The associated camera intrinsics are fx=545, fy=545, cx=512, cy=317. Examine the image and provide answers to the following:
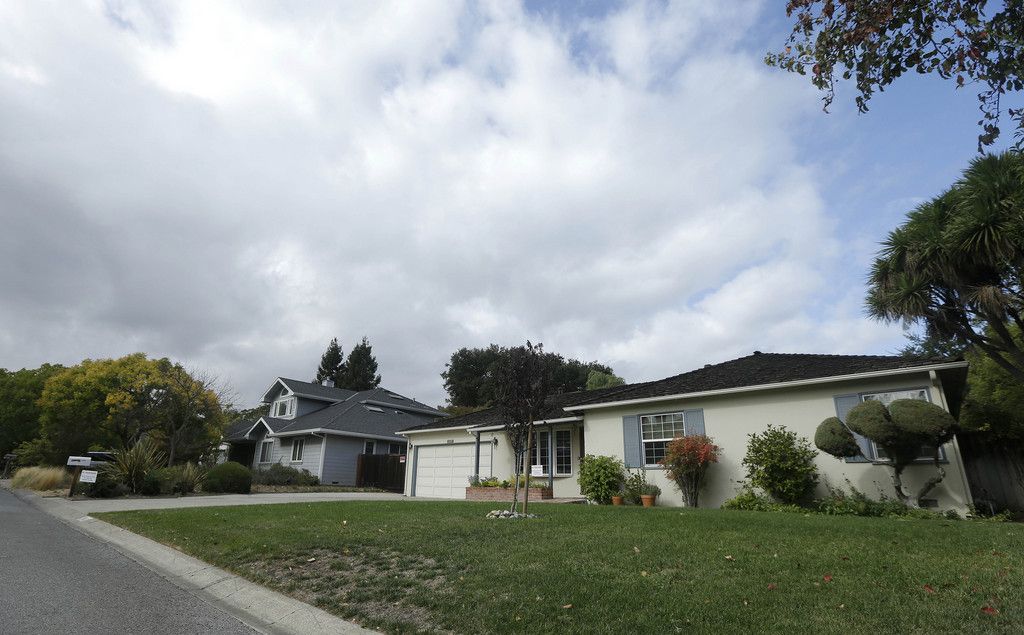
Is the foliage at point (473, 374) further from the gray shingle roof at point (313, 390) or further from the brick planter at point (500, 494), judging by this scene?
the brick planter at point (500, 494)

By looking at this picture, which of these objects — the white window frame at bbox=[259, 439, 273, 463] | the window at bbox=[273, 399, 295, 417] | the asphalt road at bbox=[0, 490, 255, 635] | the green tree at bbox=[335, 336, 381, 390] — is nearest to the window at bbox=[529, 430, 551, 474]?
the asphalt road at bbox=[0, 490, 255, 635]

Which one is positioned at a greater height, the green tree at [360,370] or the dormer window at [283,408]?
the green tree at [360,370]

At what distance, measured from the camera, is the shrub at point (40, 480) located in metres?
19.9

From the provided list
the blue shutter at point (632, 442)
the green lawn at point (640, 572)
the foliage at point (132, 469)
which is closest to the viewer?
the green lawn at point (640, 572)

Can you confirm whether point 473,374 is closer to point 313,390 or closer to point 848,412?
point 313,390

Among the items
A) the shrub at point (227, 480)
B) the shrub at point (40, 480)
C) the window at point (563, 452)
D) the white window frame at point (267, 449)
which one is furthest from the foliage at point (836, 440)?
the white window frame at point (267, 449)

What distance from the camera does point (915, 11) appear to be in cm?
448

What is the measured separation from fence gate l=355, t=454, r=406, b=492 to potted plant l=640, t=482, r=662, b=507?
13.4 meters

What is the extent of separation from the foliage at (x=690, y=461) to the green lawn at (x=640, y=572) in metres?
4.35

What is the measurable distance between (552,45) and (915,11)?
14.3ft

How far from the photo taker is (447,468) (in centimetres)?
2233

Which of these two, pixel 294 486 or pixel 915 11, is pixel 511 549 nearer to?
pixel 915 11

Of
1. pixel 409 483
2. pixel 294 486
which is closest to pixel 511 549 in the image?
pixel 409 483

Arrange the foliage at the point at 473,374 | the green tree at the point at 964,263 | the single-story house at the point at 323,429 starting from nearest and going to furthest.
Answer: the green tree at the point at 964,263 < the single-story house at the point at 323,429 < the foliage at the point at 473,374
